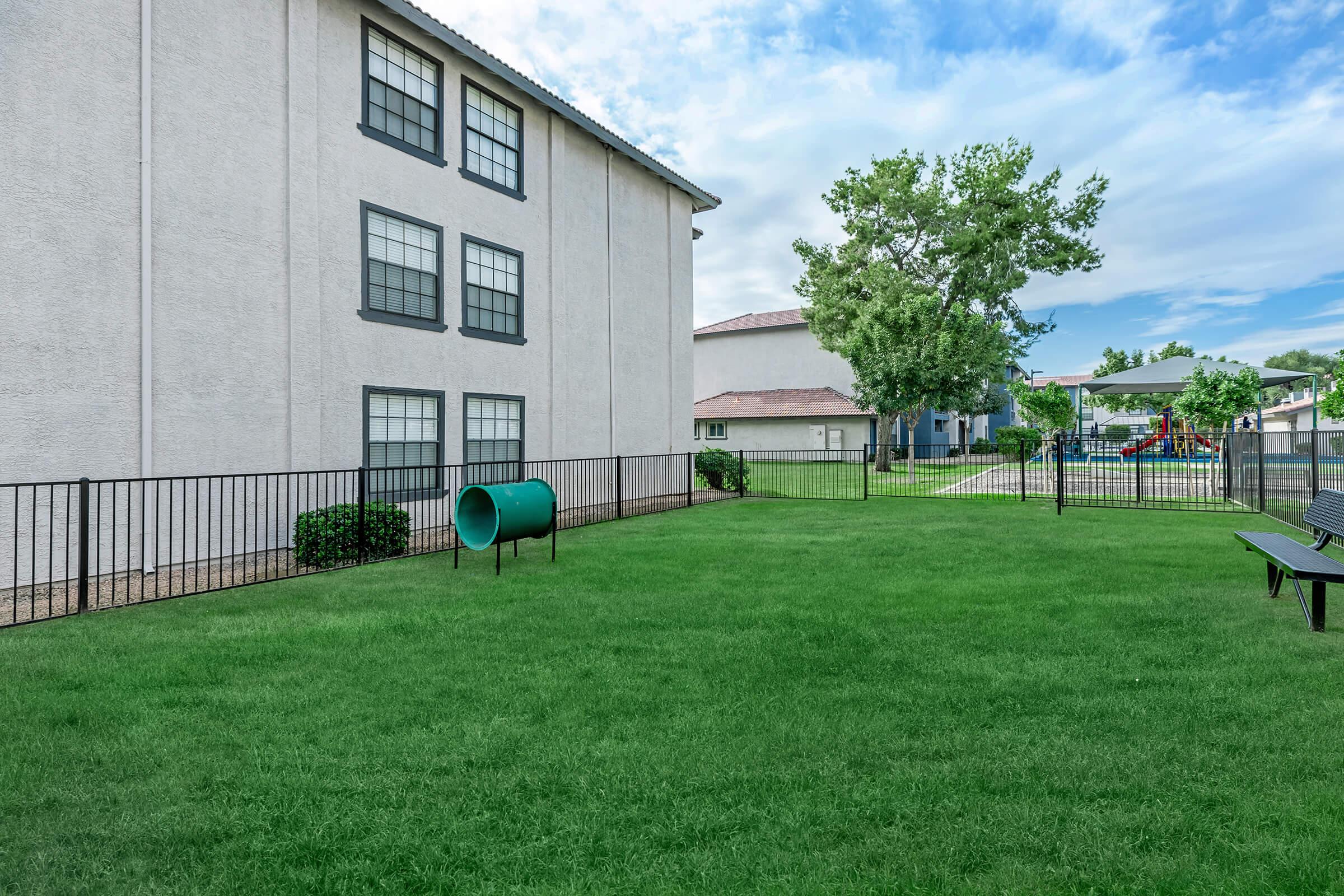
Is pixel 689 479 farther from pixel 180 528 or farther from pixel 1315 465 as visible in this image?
pixel 1315 465

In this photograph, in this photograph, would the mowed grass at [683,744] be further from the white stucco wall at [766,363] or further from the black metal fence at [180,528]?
the white stucco wall at [766,363]

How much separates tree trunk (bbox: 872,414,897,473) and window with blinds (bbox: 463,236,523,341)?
20.4 m

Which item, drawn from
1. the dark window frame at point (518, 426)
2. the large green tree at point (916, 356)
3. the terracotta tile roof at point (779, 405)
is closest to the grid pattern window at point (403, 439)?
the dark window frame at point (518, 426)

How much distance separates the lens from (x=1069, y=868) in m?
3.00

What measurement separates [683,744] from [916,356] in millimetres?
28960

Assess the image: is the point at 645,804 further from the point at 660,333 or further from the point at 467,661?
the point at 660,333

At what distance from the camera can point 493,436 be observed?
53.0 feet

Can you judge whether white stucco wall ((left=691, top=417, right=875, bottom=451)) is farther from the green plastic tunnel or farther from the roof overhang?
the green plastic tunnel

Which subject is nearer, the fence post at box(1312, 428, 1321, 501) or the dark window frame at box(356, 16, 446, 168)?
the fence post at box(1312, 428, 1321, 501)

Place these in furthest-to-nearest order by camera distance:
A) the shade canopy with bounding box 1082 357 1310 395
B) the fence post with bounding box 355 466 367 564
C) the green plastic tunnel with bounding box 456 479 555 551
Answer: the shade canopy with bounding box 1082 357 1310 395
the fence post with bounding box 355 466 367 564
the green plastic tunnel with bounding box 456 479 555 551

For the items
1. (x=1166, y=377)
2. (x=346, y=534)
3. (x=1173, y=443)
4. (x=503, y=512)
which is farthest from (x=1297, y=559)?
(x=1173, y=443)

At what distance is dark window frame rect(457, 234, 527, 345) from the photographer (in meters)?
15.4

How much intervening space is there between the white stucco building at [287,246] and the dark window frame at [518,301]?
7cm

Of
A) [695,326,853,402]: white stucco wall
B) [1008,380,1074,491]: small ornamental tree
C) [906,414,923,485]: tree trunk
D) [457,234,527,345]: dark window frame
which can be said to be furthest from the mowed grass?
[695,326,853,402]: white stucco wall
